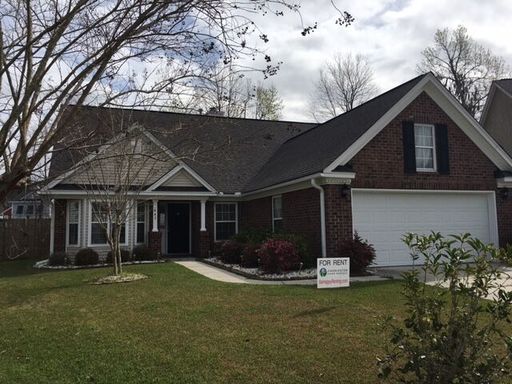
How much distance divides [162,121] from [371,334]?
5.09 m

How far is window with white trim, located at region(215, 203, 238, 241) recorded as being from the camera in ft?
68.6

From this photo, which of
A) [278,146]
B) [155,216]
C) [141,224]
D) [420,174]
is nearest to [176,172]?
[155,216]

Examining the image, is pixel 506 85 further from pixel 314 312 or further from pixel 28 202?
pixel 28 202

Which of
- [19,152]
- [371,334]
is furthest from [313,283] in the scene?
[19,152]

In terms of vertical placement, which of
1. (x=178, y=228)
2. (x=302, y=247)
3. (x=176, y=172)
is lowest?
(x=302, y=247)

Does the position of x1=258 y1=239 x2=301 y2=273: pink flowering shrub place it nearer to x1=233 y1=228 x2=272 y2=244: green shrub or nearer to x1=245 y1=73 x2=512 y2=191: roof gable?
x1=245 y1=73 x2=512 y2=191: roof gable

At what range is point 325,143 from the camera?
56.0ft

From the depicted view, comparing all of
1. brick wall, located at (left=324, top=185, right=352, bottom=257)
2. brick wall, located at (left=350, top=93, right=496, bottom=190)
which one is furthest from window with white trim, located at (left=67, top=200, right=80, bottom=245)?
brick wall, located at (left=350, top=93, right=496, bottom=190)

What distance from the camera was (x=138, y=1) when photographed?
4.29 m

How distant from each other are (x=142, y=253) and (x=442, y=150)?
11.4 metres

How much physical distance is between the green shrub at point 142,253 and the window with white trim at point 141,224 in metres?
1.05

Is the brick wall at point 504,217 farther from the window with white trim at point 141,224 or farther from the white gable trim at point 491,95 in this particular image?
the white gable trim at point 491,95

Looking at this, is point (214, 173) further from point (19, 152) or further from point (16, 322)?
point (19, 152)

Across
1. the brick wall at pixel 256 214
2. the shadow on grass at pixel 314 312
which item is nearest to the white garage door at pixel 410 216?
the brick wall at pixel 256 214
